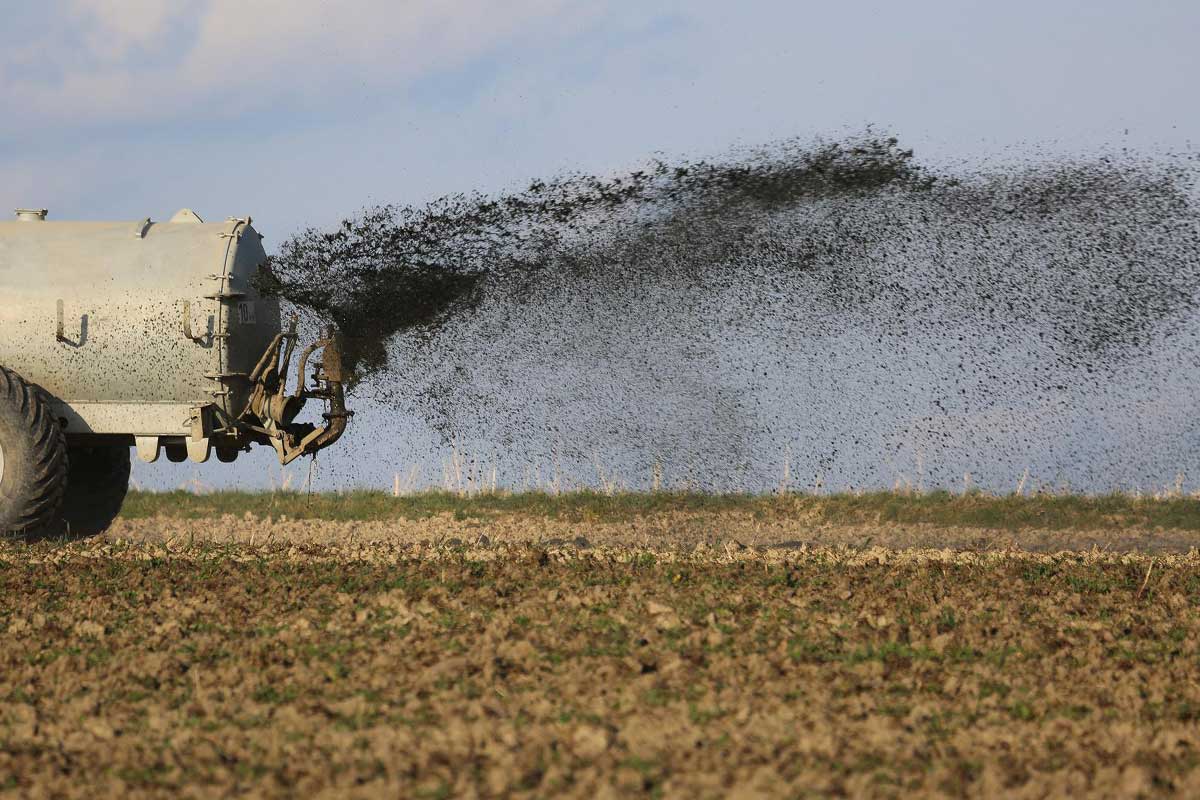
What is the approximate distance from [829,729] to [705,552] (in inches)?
219

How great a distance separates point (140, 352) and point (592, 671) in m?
6.96

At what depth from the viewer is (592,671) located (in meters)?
6.54

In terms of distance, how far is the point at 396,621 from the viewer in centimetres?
787

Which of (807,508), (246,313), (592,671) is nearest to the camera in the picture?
(592,671)

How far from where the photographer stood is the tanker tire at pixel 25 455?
460 inches

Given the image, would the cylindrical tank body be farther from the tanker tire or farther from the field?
the field

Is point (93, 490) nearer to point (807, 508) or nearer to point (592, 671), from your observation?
point (807, 508)

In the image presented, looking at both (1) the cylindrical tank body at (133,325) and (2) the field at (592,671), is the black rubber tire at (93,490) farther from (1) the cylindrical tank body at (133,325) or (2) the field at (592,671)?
(2) the field at (592,671)

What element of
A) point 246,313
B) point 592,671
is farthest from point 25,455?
Answer: point 592,671

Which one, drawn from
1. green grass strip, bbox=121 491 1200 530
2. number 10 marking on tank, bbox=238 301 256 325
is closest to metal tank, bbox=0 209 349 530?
number 10 marking on tank, bbox=238 301 256 325

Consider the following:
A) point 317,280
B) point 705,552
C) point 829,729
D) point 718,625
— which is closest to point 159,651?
point 718,625

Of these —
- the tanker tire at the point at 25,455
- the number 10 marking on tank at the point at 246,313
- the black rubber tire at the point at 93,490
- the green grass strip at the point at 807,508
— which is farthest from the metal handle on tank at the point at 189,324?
the green grass strip at the point at 807,508

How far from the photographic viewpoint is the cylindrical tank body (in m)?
12.0

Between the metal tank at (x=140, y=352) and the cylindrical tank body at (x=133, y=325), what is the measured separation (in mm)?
10
